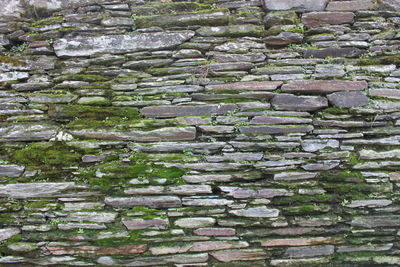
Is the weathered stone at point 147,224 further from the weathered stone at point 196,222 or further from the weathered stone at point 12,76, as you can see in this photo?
the weathered stone at point 12,76

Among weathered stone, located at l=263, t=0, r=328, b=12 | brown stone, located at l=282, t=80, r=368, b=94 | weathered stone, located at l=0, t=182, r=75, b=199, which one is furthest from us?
weathered stone, located at l=263, t=0, r=328, b=12

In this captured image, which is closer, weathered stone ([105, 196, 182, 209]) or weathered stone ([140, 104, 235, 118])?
weathered stone ([105, 196, 182, 209])

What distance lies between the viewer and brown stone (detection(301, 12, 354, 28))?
12.6ft

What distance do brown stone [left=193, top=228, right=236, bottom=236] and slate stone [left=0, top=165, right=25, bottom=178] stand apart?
2.47 m

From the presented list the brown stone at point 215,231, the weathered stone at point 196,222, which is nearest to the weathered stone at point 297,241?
the brown stone at point 215,231

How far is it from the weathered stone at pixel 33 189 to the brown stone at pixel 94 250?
2.23 feet

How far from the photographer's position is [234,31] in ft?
12.6

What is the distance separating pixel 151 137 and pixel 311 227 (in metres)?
2.40

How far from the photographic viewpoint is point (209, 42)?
12.5 ft

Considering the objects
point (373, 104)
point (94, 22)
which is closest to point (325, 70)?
Answer: point (373, 104)

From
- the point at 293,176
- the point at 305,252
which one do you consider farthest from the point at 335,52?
the point at 305,252

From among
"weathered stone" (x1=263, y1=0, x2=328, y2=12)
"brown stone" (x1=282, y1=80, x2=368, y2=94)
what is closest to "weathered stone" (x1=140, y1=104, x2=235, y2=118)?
"brown stone" (x1=282, y1=80, x2=368, y2=94)

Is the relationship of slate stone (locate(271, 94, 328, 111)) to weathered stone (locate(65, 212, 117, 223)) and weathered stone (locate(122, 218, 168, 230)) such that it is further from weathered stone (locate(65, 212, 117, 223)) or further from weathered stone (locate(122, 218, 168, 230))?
weathered stone (locate(65, 212, 117, 223))

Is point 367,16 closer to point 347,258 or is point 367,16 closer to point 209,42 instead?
point 209,42
